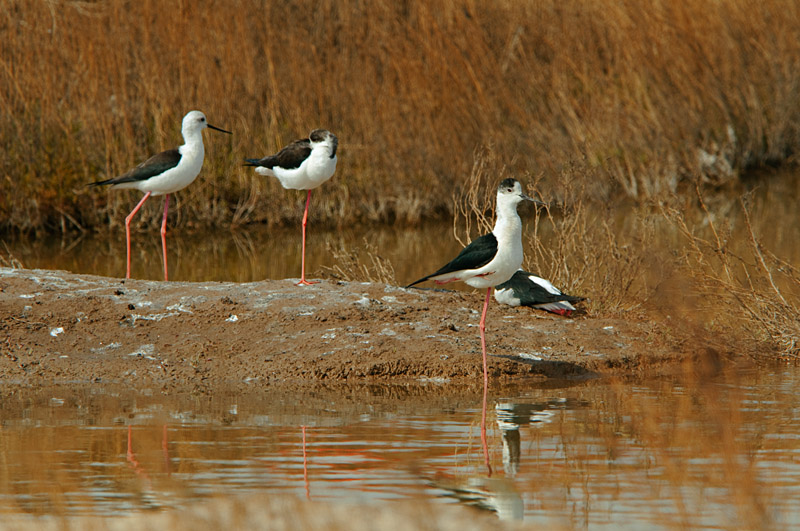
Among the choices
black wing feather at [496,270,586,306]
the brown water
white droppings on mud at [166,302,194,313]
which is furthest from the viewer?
black wing feather at [496,270,586,306]

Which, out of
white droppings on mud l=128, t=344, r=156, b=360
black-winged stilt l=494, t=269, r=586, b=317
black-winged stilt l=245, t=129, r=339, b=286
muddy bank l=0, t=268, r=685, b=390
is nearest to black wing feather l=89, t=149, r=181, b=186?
black-winged stilt l=245, t=129, r=339, b=286

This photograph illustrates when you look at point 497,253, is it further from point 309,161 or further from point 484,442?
point 309,161

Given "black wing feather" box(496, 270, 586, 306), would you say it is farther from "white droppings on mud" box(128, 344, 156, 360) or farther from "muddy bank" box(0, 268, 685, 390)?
"white droppings on mud" box(128, 344, 156, 360)

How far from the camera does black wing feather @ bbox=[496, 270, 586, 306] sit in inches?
330

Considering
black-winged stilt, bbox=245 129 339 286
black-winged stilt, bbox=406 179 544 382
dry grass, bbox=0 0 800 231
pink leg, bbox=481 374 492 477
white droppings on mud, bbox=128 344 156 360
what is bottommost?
pink leg, bbox=481 374 492 477

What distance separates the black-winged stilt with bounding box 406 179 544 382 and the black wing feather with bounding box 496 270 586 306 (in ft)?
4.57

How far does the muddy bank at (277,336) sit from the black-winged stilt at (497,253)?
61 cm

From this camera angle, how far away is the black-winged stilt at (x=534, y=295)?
27.6 feet

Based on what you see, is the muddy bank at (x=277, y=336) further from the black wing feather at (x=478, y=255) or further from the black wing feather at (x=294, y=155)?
the black wing feather at (x=294, y=155)

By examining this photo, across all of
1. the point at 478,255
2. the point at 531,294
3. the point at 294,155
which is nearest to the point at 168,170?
the point at 294,155

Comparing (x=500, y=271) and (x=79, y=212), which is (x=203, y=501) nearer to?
(x=500, y=271)

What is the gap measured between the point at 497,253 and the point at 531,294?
165 cm

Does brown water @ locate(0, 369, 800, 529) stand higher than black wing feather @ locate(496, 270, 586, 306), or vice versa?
black wing feather @ locate(496, 270, 586, 306)

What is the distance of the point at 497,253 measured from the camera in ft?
22.4
